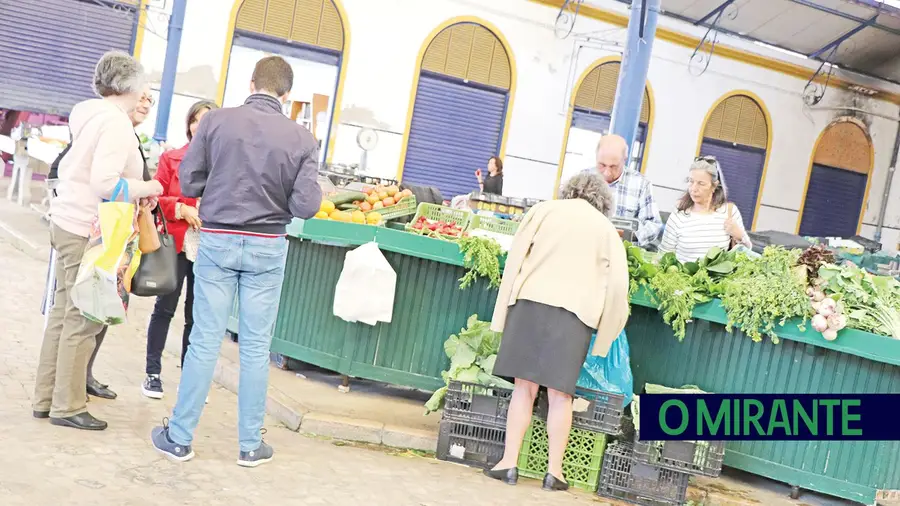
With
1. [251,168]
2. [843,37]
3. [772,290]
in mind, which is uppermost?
[843,37]

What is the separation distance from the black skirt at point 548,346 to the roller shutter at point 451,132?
10371 millimetres

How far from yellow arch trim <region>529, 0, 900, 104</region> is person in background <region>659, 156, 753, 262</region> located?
10.1m

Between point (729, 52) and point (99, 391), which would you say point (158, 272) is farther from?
point (729, 52)

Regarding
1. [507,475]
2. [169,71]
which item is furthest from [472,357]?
[169,71]

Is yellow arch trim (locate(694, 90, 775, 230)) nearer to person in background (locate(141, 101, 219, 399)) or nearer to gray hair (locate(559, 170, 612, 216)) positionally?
gray hair (locate(559, 170, 612, 216))

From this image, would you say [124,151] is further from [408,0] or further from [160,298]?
[408,0]

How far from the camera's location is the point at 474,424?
4.80 metres

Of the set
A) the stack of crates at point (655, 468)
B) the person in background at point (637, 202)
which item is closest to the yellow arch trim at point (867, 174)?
the person in background at point (637, 202)

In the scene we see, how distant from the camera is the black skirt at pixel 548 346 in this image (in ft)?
14.4

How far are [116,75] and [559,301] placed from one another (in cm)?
226

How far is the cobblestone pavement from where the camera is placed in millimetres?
3592

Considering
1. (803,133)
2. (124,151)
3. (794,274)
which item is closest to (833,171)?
(803,133)

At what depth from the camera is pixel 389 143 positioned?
14.4 meters

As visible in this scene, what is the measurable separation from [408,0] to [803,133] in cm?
844
